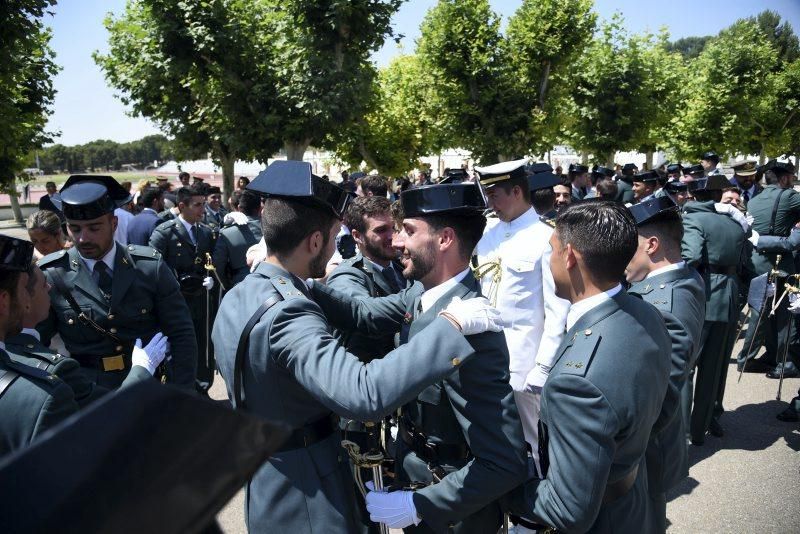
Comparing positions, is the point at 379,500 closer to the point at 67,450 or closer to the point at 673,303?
the point at 67,450

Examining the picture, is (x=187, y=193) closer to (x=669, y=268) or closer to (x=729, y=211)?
(x=669, y=268)

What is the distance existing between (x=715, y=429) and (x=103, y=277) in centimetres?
558

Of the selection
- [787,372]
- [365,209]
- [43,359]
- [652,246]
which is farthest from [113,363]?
[787,372]

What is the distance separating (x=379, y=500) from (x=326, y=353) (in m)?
0.73

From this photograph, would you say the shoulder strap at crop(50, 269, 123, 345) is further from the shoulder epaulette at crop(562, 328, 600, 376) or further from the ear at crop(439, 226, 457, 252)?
the shoulder epaulette at crop(562, 328, 600, 376)

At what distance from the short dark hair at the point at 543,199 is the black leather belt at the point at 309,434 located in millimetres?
4725

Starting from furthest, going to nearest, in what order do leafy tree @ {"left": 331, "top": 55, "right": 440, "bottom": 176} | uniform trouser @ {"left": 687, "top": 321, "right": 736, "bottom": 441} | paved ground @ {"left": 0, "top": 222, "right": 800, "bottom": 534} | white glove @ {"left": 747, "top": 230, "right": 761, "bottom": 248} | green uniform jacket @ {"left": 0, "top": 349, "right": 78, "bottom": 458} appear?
leafy tree @ {"left": 331, "top": 55, "right": 440, "bottom": 176}, white glove @ {"left": 747, "top": 230, "right": 761, "bottom": 248}, uniform trouser @ {"left": 687, "top": 321, "right": 736, "bottom": 441}, paved ground @ {"left": 0, "top": 222, "right": 800, "bottom": 534}, green uniform jacket @ {"left": 0, "top": 349, "right": 78, "bottom": 458}

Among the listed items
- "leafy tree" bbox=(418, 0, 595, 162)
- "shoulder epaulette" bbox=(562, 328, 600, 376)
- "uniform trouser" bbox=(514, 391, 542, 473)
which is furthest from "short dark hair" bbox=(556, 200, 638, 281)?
"leafy tree" bbox=(418, 0, 595, 162)

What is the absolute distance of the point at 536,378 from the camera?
4.25m

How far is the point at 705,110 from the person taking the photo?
2367 centimetres

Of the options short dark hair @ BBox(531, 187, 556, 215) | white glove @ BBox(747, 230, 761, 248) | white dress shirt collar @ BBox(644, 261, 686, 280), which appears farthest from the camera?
white glove @ BBox(747, 230, 761, 248)

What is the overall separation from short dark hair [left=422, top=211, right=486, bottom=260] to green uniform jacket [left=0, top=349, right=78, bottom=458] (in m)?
1.54

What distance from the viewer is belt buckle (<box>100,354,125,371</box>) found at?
3730 mm

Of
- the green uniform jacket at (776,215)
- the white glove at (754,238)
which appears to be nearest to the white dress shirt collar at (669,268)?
the white glove at (754,238)
